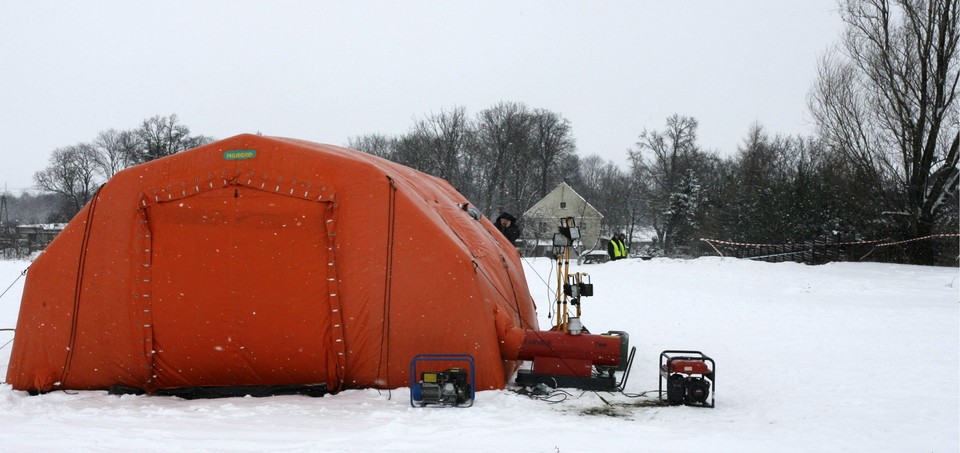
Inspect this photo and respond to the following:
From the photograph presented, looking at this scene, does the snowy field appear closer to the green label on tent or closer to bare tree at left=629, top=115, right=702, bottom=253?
the green label on tent

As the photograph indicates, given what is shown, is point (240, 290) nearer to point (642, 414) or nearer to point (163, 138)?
point (642, 414)

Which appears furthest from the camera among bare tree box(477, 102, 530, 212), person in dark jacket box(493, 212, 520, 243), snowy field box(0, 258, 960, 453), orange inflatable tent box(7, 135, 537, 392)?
bare tree box(477, 102, 530, 212)

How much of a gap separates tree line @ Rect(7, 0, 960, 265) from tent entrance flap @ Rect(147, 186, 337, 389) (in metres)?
21.1

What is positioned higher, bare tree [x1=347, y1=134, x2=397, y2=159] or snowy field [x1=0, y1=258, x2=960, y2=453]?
bare tree [x1=347, y1=134, x2=397, y2=159]

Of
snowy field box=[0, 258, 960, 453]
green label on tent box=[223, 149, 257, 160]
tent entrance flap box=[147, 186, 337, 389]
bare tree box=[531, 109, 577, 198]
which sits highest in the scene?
bare tree box=[531, 109, 577, 198]

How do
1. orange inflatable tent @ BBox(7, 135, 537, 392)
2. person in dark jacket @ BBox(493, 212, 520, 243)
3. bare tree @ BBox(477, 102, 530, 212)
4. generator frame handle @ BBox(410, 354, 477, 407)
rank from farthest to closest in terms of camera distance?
bare tree @ BBox(477, 102, 530, 212) → person in dark jacket @ BBox(493, 212, 520, 243) → orange inflatable tent @ BBox(7, 135, 537, 392) → generator frame handle @ BBox(410, 354, 477, 407)

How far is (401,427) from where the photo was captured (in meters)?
5.86

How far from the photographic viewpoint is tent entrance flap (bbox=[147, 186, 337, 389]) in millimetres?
7297

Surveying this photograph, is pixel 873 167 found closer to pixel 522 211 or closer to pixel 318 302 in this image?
pixel 318 302

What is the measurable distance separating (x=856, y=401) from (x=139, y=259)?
7.79m

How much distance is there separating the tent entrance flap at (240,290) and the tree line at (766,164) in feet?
69.4

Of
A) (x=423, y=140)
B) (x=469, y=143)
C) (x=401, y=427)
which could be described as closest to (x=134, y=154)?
(x=423, y=140)

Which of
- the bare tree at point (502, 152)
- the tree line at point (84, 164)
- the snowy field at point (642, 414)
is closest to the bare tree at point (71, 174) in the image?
the tree line at point (84, 164)

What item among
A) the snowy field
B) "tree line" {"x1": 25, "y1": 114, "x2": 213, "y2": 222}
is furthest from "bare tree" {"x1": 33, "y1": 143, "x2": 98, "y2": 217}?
the snowy field
